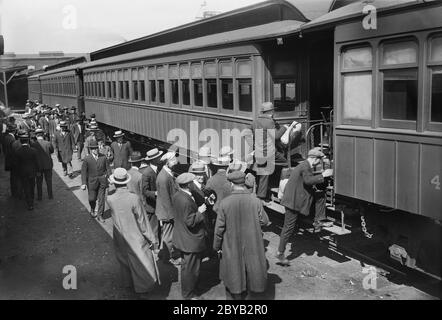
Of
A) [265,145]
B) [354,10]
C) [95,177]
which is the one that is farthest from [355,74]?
[95,177]

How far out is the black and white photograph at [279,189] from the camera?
5.30 m

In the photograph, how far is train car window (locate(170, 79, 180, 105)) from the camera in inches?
456

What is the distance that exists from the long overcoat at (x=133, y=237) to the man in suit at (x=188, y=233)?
403 mm

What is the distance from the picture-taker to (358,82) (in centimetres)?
612

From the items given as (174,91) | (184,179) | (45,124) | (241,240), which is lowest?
(241,240)

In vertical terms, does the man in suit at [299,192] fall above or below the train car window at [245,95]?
below

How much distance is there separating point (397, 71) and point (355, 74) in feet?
2.18

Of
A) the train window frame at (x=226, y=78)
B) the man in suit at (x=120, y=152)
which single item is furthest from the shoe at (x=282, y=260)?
the man in suit at (x=120, y=152)

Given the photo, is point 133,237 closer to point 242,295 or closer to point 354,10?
point 242,295

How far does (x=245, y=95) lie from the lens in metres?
8.56

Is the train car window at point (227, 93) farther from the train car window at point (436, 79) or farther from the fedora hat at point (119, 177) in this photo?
the train car window at point (436, 79)

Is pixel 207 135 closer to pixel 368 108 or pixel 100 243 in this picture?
pixel 100 243

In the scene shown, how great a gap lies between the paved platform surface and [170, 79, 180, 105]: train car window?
11.7ft

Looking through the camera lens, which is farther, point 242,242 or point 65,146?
point 65,146
